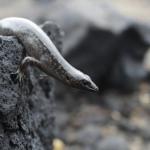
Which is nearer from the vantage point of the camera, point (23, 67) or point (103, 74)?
point (23, 67)

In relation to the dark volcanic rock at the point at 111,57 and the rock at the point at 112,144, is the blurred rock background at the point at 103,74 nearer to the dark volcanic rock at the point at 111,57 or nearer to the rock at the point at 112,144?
the dark volcanic rock at the point at 111,57

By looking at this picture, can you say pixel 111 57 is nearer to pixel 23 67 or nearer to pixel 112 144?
pixel 112 144

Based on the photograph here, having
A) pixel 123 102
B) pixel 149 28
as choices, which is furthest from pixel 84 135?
pixel 149 28

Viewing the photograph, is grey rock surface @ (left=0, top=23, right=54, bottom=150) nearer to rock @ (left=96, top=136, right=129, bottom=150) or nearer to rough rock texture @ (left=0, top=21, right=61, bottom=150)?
rough rock texture @ (left=0, top=21, right=61, bottom=150)

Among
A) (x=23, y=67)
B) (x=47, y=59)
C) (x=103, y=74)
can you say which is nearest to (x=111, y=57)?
(x=103, y=74)

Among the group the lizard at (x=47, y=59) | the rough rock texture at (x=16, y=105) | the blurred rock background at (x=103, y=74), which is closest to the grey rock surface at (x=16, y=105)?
the rough rock texture at (x=16, y=105)

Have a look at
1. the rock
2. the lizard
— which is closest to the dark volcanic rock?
the rock
